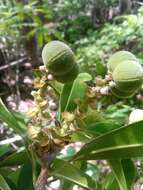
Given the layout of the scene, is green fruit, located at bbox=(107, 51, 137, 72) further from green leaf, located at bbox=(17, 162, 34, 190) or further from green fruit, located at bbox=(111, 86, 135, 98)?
green leaf, located at bbox=(17, 162, 34, 190)

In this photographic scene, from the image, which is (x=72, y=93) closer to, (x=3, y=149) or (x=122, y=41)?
(x=3, y=149)

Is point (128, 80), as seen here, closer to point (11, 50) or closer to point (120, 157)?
point (120, 157)

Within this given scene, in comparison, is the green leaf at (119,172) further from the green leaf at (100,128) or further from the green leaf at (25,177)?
the green leaf at (25,177)

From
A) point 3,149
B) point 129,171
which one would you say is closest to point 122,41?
point 3,149

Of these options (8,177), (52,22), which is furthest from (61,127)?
(52,22)

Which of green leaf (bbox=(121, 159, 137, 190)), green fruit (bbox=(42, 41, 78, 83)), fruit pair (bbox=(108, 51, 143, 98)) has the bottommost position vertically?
green leaf (bbox=(121, 159, 137, 190))

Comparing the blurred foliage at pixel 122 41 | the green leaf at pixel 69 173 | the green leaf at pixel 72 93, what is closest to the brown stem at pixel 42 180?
the green leaf at pixel 69 173

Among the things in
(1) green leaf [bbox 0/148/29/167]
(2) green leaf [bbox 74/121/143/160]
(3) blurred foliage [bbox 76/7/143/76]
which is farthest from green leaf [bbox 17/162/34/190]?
(3) blurred foliage [bbox 76/7/143/76]
